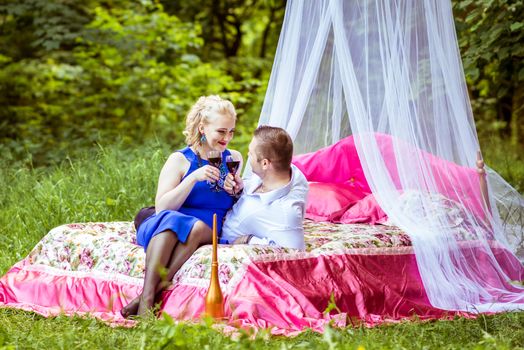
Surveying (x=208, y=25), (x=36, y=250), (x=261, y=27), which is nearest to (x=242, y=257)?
(x=36, y=250)

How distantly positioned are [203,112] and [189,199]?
0.44 meters

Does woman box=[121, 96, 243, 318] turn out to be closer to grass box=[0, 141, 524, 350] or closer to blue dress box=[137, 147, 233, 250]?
blue dress box=[137, 147, 233, 250]

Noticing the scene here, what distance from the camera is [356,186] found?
5.11 meters

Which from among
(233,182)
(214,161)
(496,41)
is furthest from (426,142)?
(496,41)

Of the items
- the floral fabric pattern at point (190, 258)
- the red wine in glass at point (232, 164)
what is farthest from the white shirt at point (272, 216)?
the red wine in glass at point (232, 164)

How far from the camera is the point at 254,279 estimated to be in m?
3.28

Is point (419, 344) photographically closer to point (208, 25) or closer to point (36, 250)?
point (36, 250)

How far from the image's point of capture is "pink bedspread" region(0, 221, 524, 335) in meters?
Answer: 3.23

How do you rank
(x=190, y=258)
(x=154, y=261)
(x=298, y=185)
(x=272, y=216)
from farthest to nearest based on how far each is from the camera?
(x=298, y=185) < (x=272, y=216) < (x=190, y=258) < (x=154, y=261)

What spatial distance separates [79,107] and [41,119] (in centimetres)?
47

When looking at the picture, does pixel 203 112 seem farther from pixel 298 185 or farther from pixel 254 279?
pixel 254 279

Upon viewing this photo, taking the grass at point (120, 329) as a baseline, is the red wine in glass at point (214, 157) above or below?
above

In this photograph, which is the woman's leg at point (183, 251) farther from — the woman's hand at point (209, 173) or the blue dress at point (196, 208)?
the woman's hand at point (209, 173)

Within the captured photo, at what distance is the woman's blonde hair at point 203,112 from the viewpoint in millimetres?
3711
